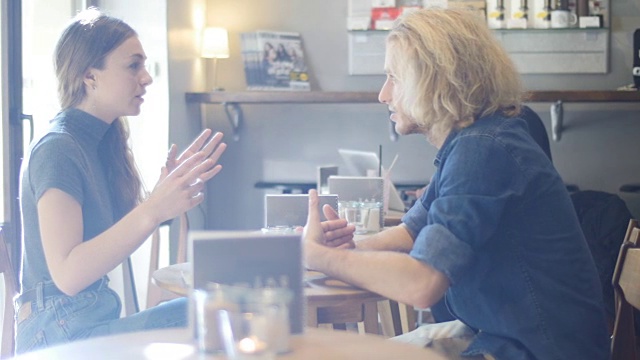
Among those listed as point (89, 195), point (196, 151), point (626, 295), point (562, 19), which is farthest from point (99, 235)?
point (562, 19)

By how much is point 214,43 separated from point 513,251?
3.85 metres

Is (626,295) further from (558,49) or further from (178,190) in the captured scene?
(558,49)

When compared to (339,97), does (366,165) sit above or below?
below

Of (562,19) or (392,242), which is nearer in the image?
(392,242)

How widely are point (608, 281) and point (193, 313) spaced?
7.84 ft

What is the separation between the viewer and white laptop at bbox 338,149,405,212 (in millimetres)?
4152

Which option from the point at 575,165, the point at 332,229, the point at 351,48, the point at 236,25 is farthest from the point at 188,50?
the point at 332,229

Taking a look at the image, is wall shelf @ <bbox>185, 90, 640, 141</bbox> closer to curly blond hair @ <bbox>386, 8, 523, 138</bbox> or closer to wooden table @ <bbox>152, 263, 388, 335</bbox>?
wooden table @ <bbox>152, 263, 388, 335</bbox>

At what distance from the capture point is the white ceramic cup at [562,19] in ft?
17.0

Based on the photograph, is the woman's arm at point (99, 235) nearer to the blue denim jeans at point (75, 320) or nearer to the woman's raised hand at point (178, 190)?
Result: the woman's raised hand at point (178, 190)

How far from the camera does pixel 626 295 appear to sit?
2066 millimetres

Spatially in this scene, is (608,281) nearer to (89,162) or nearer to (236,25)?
(89,162)

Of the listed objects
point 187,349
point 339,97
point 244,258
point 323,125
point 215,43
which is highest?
point 215,43

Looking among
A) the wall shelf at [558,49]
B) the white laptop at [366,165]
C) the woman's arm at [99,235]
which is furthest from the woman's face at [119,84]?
the wall shelf at [558,49]
